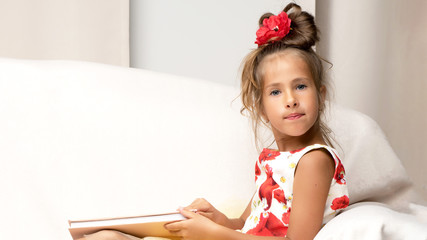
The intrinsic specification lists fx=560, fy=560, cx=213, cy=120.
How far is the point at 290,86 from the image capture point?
3.85ft

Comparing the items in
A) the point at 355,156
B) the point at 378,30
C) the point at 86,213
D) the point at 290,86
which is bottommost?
the point at 86,213

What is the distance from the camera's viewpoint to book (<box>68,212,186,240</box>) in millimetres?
991

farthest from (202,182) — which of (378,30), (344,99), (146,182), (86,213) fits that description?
(378,30)

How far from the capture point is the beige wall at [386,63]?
2.36m

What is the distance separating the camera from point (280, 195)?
3.85ft

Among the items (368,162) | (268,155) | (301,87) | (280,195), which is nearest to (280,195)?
(280,195)

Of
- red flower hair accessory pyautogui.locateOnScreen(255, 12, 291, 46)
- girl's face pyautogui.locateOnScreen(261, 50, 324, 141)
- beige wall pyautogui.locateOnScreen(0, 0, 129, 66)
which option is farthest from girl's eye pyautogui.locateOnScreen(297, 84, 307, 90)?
beige wall pyautogui.locateOnScreen(0, 0, 129, 66)

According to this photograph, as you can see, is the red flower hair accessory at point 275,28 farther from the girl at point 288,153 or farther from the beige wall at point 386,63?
the beige wall at point 386,63

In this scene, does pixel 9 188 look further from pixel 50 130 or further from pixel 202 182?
pixel 202 182

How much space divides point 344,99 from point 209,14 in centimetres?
68

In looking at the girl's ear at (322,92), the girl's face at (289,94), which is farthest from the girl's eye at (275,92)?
the girl's ear at (322,92)

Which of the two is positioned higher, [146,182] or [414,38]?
[414,38]

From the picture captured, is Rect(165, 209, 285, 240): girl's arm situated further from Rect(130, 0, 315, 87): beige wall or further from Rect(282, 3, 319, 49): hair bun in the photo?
Rect(130, 0, 315, 87): beige wall

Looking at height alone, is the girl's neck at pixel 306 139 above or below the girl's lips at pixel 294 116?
below
